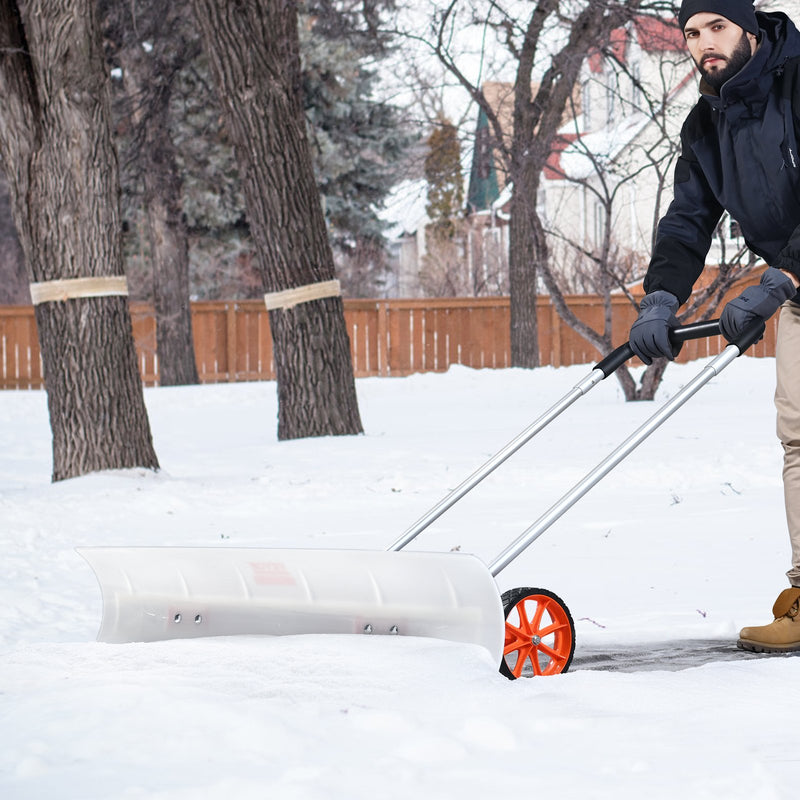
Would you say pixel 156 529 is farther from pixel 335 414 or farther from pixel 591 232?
pixel 591 232

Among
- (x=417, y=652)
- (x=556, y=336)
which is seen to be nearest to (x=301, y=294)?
(x=417, y=652)

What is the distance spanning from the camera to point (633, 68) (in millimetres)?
14914

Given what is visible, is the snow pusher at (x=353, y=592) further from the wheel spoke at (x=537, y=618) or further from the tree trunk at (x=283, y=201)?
the tree trunk at (x=283, y=201)

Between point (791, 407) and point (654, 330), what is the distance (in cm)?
63

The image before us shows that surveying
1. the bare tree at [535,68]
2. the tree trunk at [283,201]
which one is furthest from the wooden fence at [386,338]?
the tree trunk at [283,201]

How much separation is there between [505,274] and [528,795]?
103ft

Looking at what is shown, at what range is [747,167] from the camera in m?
4.12

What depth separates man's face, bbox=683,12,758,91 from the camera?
4027mm

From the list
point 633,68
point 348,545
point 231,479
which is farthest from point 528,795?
point 633,68

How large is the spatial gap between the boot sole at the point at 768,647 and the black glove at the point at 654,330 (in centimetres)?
102

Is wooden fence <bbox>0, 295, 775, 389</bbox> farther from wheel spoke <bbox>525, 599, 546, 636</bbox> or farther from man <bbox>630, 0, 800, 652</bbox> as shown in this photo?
wheel spoke <bbox>525, 599, 546, 636</bbox>

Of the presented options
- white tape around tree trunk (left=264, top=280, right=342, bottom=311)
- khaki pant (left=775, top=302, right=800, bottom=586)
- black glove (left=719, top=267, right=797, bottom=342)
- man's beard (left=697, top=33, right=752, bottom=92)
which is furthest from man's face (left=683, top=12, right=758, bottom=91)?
white tape around tree trunk (left=264, top=280, right=342, bottom=311)

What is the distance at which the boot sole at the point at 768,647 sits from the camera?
13.6 ft

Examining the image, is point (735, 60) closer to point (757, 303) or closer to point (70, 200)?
point (757, 303)
